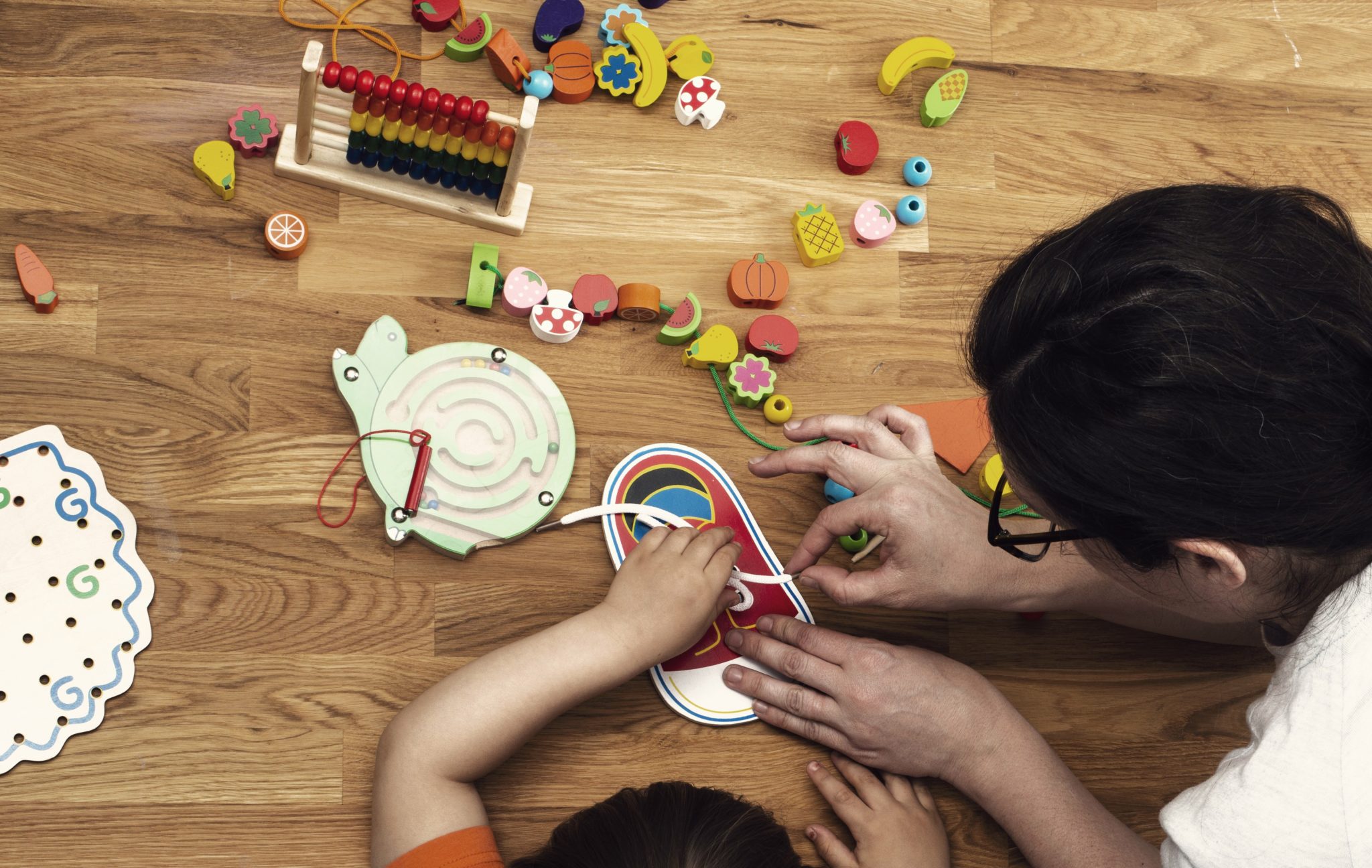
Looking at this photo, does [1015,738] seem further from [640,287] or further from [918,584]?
[640,287]

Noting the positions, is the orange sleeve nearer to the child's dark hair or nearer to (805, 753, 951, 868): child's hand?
(805, 753, 951, 868): child's hand

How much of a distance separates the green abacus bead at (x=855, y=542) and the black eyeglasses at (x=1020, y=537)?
124 mm

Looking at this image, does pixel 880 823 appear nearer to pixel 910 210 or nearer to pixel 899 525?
pixel 899 525

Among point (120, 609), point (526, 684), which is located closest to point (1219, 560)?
point (526, 684)

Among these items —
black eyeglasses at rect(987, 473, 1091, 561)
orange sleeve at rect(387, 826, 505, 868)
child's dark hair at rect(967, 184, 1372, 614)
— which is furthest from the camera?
orange sleeve at rect(387, 826, 505, 868)

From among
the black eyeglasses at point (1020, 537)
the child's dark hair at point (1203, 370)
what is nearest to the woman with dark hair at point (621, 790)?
the black eyeglasses at point (1020, 537)

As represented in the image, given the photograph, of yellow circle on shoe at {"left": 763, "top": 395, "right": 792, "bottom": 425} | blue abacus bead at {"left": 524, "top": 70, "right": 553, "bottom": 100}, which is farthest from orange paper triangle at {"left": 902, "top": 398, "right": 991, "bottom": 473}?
blue abacus bead at {"left": 524, "top": 70, "right": 553, "bottom": 100}

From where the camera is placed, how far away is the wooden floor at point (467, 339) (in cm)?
81

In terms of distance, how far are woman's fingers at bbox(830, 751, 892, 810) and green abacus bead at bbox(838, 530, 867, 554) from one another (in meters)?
0.18

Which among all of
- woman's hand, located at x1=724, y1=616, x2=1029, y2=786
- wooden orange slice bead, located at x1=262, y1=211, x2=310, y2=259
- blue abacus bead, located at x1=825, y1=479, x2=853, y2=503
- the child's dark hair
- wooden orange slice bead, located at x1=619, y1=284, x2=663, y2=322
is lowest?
woman's hand, located at x1=724, y1=616, x2=1029, y2=786

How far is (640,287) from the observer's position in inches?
35.1

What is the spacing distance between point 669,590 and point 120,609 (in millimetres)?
450

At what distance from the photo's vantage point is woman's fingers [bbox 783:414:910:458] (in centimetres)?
84

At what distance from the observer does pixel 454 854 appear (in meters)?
0.73
